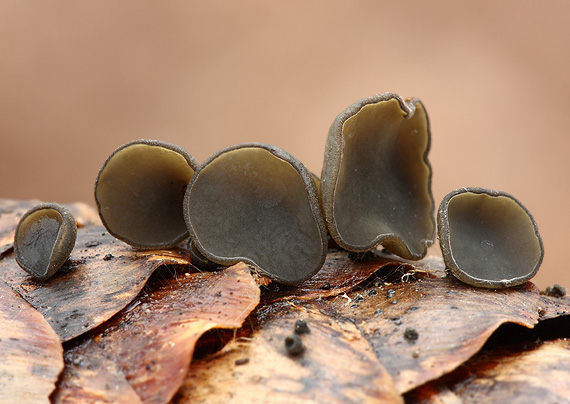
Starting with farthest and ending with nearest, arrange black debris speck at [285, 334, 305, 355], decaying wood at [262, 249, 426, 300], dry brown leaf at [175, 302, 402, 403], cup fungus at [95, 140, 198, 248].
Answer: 1. cup fungus at [95, 140, 198, 248]
2. decaying wood at [262, 249, 426, 300]
3. black debris speck at [285, 334, 305, 355]
4. dry brown leaf at [175, 302, 402, 403]

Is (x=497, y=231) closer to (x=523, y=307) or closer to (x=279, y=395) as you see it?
(x=523, y=307)

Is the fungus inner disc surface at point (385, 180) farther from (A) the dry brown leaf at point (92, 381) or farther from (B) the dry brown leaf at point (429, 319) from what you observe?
(A) the dry brown leaf at point (92, 381)

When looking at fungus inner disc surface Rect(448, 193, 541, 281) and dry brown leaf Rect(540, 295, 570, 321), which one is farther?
fungus inner disc surface Rect(448, 193, 541, 281)

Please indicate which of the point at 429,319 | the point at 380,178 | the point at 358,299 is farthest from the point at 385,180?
the point at 429,319

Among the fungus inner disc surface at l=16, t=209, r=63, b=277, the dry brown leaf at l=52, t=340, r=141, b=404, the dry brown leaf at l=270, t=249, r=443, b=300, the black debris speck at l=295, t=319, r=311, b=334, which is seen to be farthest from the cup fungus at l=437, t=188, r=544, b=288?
the fungus inner disc surface at l=16, t=209, r=63, b=277

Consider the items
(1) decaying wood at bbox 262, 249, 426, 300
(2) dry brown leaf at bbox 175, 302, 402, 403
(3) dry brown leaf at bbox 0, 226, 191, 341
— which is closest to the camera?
(2) dry brown leaf at bbox 175, 302, 402, 403

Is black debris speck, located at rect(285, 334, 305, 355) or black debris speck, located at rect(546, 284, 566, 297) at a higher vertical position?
black debris speck, located at rect(546, 284, 566, 297)

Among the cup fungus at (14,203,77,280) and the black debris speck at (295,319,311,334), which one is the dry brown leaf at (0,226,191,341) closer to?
the cup fungus at (14,203,77,280)

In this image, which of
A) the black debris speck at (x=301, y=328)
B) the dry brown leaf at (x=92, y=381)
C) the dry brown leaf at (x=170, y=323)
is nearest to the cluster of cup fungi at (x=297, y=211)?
the dry brown leaf at (x=170, y=323)
